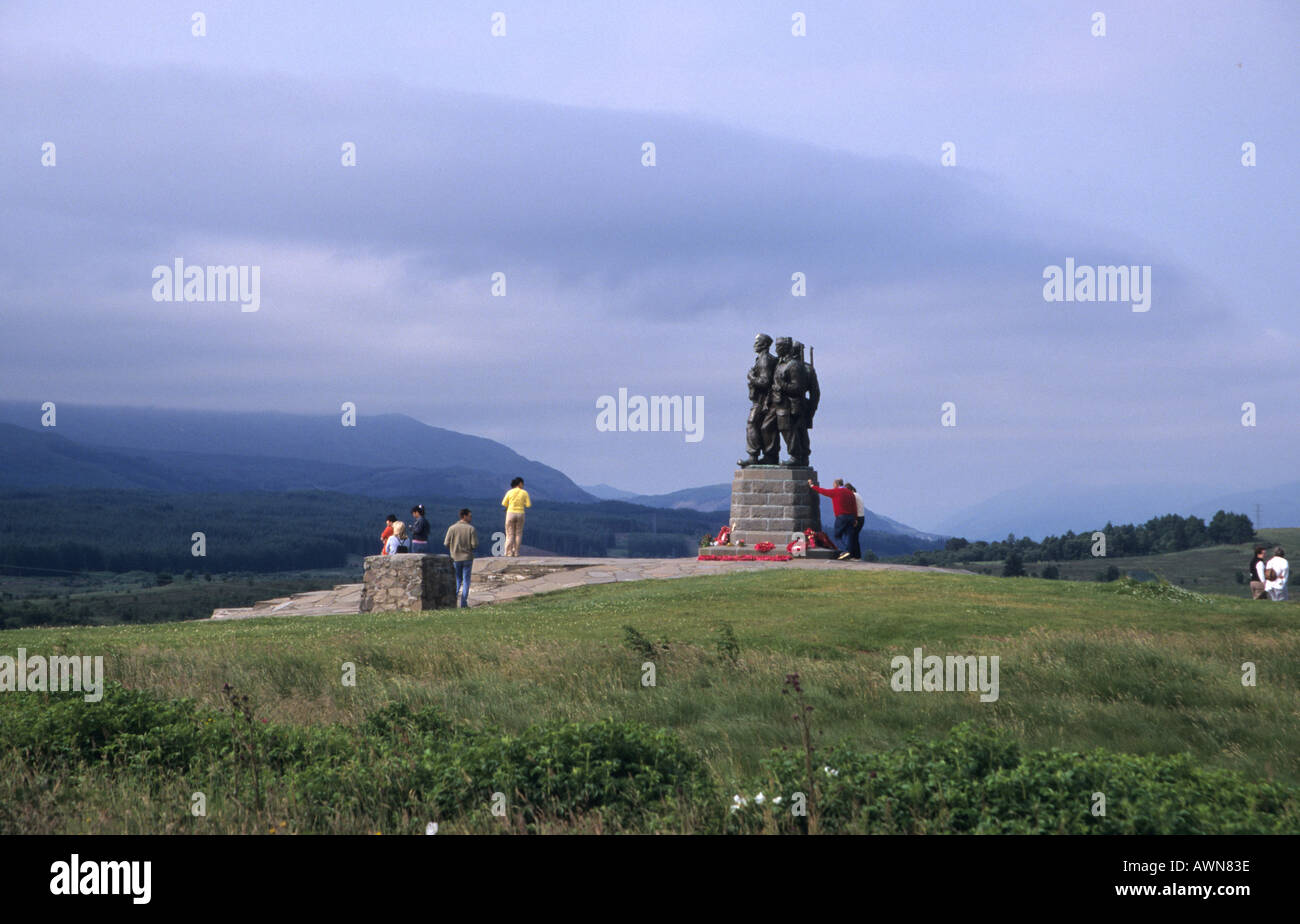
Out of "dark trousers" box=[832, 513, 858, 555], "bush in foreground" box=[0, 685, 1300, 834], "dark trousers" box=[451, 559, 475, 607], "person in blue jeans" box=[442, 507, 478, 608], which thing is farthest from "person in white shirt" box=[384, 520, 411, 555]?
"bush in foreground" box=[0, 685, 1300, 834]

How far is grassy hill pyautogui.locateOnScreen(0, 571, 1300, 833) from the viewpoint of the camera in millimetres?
6312

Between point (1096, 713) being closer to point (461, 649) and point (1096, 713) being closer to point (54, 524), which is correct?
point (461, 649)

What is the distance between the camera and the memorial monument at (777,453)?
25266 millimetres

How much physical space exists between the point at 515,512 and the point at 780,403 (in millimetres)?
7180

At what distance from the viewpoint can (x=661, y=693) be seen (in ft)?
33.1

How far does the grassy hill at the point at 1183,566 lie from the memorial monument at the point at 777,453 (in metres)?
27.2

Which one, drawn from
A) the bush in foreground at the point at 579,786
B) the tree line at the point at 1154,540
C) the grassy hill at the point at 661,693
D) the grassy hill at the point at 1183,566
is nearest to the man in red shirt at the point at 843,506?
the grassy hill at the point at 661,693

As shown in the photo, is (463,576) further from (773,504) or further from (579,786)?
(579,786)

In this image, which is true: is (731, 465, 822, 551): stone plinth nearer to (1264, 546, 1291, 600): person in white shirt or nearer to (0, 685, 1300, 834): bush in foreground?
(1264, 546, 1291, 600): person in white shirt

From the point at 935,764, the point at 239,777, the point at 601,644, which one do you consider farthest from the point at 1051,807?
the point at 601,644

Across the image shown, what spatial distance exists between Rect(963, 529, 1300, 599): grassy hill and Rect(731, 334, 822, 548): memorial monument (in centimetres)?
2725

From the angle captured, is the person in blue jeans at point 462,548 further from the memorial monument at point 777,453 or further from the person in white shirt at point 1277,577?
the person in white shirt at point 1277,577

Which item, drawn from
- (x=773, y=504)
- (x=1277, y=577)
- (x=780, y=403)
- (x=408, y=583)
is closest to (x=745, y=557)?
(x=773, y=504)
